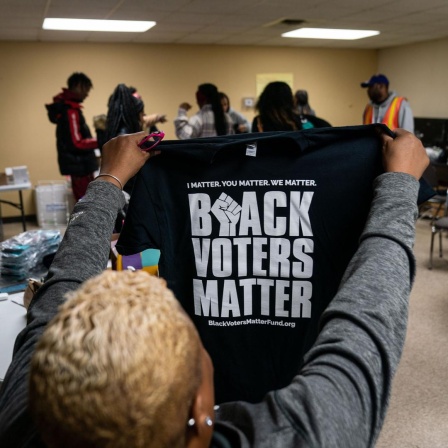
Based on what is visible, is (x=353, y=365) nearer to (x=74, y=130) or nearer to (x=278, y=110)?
(x=278, y=110)

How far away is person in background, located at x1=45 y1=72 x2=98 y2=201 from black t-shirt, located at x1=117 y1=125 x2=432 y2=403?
402 cm

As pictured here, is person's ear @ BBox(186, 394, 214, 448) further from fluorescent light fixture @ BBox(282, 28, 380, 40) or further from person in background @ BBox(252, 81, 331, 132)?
fluorescent light fixture @ BBox(282, 28, 380, 40)

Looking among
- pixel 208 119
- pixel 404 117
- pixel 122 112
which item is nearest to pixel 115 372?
pixel 122 112

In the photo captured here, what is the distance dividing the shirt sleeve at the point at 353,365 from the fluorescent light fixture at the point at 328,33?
6.88 meters

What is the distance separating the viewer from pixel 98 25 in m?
6.32

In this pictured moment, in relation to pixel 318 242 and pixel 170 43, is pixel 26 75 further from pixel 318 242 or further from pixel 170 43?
pixel 318 242

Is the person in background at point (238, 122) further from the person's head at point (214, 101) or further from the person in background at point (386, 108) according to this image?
the person in background at point (386, 108)

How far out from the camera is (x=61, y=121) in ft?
17.5

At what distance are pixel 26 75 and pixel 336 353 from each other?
759 centimetres

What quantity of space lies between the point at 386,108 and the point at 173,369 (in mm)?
4760

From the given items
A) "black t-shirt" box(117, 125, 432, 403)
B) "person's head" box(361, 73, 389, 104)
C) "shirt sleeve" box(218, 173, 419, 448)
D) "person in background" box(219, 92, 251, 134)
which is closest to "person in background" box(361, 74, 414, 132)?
"person's head" box(361, 73, 389, 104)

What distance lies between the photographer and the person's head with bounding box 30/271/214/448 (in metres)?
0.56

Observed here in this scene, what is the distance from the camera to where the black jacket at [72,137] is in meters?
5.26

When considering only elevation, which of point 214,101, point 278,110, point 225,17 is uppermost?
point 225,17
